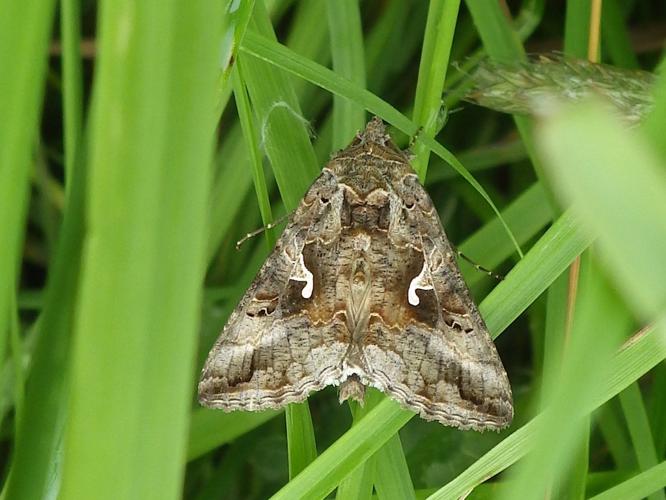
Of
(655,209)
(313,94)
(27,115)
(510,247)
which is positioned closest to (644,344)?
(510,247)

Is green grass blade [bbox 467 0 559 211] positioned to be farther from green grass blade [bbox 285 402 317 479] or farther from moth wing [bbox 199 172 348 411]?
green grass blade [bbox 285 402 317 479]

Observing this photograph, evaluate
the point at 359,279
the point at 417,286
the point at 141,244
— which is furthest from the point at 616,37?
the point at 141,244

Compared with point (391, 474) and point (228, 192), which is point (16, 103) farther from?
point (228, 192)

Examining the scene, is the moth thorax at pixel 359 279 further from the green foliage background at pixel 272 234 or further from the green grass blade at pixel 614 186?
the green grass blade at pixel 614 186

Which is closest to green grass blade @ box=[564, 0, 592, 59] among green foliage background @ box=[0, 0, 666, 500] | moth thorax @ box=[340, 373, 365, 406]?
green foliage background @ box=[0, 0, 666, 500]

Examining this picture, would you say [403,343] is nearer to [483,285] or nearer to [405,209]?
[405,209]

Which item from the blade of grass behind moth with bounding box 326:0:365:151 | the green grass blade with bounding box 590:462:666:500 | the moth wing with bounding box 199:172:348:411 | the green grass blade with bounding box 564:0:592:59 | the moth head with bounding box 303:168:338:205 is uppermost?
the blade of grass behind moth with bounding box 326:0:365:151

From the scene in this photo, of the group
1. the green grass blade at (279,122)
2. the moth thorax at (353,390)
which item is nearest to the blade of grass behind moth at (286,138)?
the green grass blade at (279,122)
